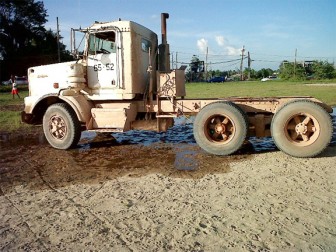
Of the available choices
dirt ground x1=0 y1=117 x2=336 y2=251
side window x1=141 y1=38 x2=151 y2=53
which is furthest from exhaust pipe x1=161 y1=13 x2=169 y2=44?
dirt ground x1=0 y1=117 x2=336 y2=251

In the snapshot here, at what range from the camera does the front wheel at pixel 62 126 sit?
310 inches

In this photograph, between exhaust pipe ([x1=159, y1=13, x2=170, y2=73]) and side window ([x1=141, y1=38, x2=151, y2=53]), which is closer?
side window ([x1=141, y1=38, x2=151, y2=53])

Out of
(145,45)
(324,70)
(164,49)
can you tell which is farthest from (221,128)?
(324,70)

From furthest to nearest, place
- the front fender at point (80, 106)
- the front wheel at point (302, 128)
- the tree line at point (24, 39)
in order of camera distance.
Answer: the tree line at point (24, 39)
the front fender at point (80, 106)
the front wheel at point (302, 128)

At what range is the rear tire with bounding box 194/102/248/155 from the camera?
6.69 m

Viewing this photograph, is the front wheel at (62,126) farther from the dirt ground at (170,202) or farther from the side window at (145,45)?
the side window at (145,45)

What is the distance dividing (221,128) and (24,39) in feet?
185

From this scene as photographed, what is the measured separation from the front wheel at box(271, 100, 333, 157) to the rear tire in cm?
65

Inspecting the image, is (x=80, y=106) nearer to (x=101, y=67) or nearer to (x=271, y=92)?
(x=101, y=67)

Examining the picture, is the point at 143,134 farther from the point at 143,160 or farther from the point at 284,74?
the point at 284,74

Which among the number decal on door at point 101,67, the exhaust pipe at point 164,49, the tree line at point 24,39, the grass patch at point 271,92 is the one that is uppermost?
the tree line at point 24,39

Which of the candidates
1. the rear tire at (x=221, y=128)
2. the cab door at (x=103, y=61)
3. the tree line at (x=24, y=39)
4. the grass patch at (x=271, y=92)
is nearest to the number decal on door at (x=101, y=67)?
the cab door at (x=103, y=61)

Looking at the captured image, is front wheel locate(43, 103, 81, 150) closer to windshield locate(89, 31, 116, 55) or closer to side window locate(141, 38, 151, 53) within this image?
windshield locate(89, 31, 116, 55)

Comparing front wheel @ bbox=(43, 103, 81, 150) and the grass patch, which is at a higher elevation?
the grass patch
